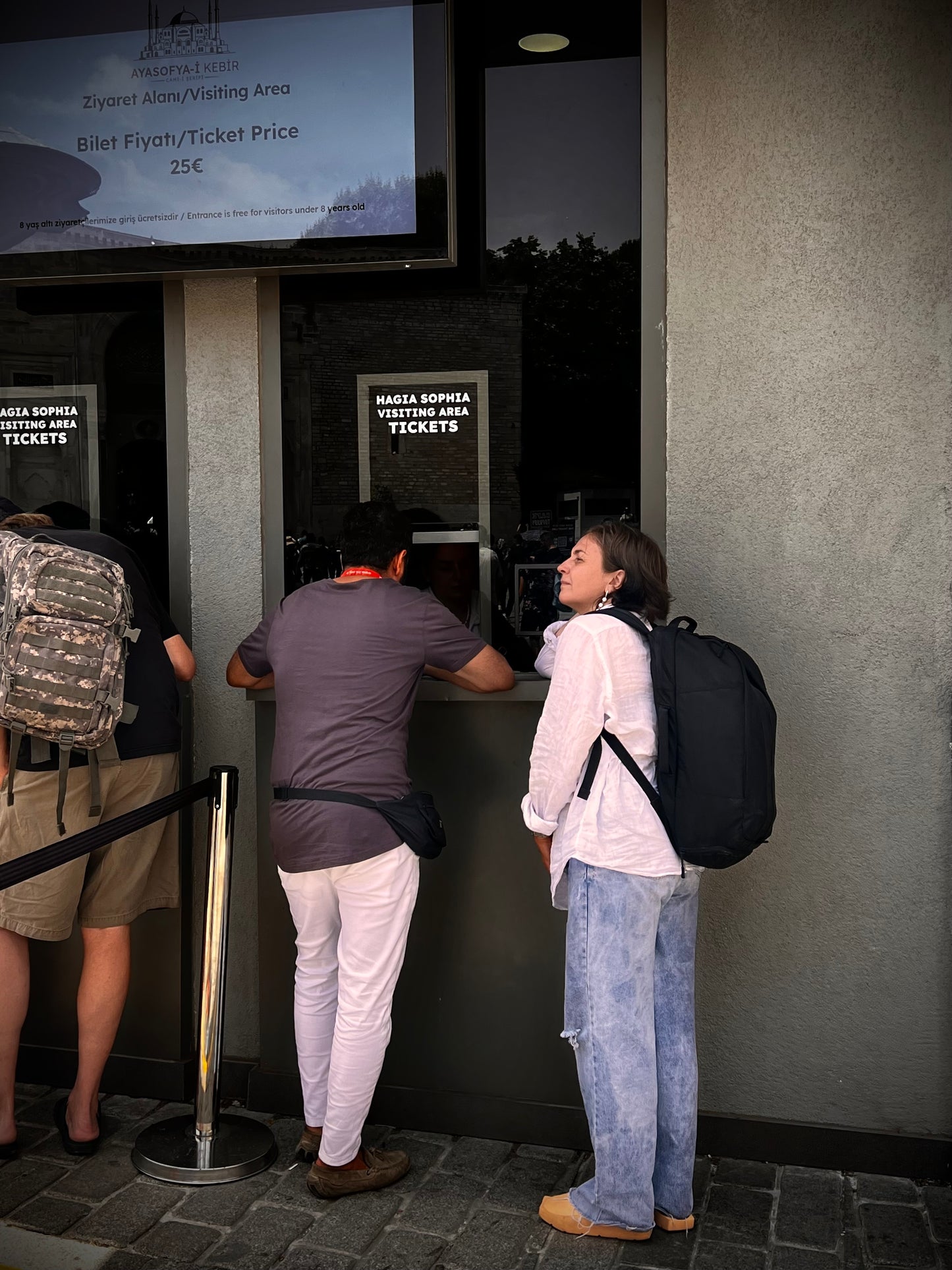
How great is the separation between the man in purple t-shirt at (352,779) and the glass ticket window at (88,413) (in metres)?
1.19

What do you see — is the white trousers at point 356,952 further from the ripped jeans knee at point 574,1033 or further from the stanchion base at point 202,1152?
the ripped jeans knee at point 574,1033

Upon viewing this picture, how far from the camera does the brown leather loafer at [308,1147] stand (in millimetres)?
3678

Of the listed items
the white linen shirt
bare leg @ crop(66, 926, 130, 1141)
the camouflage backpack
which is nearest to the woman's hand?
the white linen shirt

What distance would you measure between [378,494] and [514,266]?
94cm

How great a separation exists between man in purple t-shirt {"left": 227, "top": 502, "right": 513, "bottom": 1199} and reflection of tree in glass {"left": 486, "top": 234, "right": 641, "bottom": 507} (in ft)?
2.48

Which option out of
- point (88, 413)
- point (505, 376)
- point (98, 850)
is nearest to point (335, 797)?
point (98, 850)

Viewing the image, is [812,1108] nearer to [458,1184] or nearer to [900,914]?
[900,914]

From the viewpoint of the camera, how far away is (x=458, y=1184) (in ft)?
11.8

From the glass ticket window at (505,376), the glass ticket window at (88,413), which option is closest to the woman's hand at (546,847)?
the glass ticket window at (505,376)

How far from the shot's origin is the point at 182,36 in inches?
Result: 161

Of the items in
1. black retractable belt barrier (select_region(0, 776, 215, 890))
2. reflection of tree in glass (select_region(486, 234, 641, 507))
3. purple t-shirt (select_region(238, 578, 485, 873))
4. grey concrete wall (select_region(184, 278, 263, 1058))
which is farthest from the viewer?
grey concrete wall (select_region(184, 278, 263, 1058))

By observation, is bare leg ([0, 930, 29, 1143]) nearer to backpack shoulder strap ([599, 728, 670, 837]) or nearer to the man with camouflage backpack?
the man with camouflage backpack

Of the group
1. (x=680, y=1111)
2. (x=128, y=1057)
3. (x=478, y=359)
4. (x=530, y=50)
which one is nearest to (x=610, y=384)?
(x=478, y=359)

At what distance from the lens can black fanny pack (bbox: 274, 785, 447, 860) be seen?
11.2 feet
